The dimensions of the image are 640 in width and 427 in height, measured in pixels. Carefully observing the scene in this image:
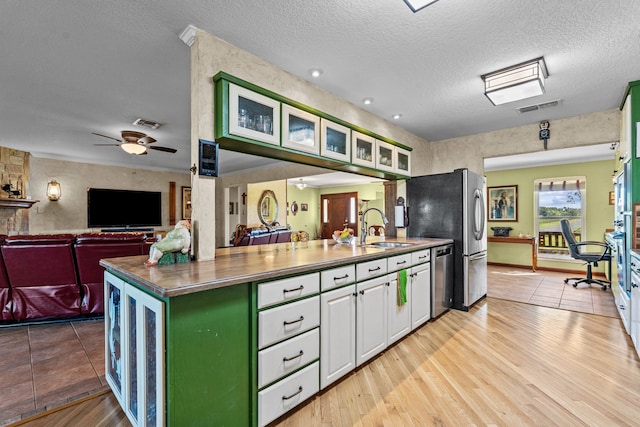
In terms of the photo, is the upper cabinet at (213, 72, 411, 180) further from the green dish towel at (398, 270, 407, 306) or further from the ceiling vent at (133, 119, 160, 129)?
the ceiling vent at (133, 119, 160, 129)

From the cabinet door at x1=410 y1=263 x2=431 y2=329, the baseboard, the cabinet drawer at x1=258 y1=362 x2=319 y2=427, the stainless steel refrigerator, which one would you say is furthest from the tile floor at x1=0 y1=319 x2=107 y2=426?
the baseboard

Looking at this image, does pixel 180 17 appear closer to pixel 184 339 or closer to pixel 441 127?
pixel 184 339

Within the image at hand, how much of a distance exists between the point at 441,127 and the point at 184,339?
4010 mm

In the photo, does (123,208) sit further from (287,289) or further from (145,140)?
(287,289)

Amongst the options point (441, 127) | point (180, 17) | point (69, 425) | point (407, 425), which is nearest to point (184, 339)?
point (69, 425)

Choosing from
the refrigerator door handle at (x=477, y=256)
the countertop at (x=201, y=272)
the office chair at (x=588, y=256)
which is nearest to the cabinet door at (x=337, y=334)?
the countertop at (x=201, y=272)

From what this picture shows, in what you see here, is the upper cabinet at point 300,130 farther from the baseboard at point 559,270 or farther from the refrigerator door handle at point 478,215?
the baseboard at point 559,270

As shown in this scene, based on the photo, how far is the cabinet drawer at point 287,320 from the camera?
1.53 metres

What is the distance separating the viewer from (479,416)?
1.69m

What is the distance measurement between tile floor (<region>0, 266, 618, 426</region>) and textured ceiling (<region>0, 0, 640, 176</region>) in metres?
2.41

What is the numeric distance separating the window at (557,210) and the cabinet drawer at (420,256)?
485 centimetres

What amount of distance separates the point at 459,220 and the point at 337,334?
2.39 metres

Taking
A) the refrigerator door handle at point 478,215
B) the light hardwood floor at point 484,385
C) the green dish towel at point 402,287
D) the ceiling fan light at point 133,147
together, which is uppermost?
the ceiling fan light at point 133,147

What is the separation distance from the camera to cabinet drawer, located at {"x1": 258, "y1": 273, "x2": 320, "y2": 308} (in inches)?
60.6
